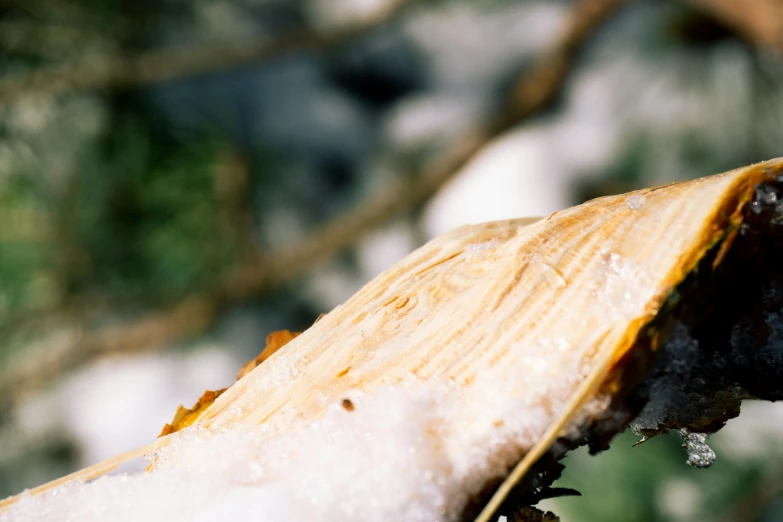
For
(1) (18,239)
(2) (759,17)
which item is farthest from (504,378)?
(1) (18,239)

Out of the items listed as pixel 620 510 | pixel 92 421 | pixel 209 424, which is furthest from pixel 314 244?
pixel 209 424

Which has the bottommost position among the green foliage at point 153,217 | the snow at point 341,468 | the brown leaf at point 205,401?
the snow at point 341,468

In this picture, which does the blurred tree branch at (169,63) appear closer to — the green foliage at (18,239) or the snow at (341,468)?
the green foliage at (18,239)

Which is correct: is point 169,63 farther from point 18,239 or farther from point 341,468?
point 341,468

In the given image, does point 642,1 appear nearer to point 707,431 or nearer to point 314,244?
point 314,244

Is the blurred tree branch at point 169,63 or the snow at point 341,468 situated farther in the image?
the blurred tree branch at point 169,63

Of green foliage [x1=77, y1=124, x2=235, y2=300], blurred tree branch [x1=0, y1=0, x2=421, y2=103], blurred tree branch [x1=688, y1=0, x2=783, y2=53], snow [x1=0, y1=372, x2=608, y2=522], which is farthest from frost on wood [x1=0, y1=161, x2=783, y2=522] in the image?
blurred tree branch [x1=0, y1=0, x2=421, y2=103]

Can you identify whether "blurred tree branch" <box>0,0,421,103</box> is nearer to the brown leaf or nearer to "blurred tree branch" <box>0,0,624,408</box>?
"blurred tree branch" <box>0,0,624,408</box>

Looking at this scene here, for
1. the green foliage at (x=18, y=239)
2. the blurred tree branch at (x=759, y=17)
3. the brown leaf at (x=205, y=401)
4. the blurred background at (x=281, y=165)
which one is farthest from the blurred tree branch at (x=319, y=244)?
the brown leaf at (x=205, y=401)
